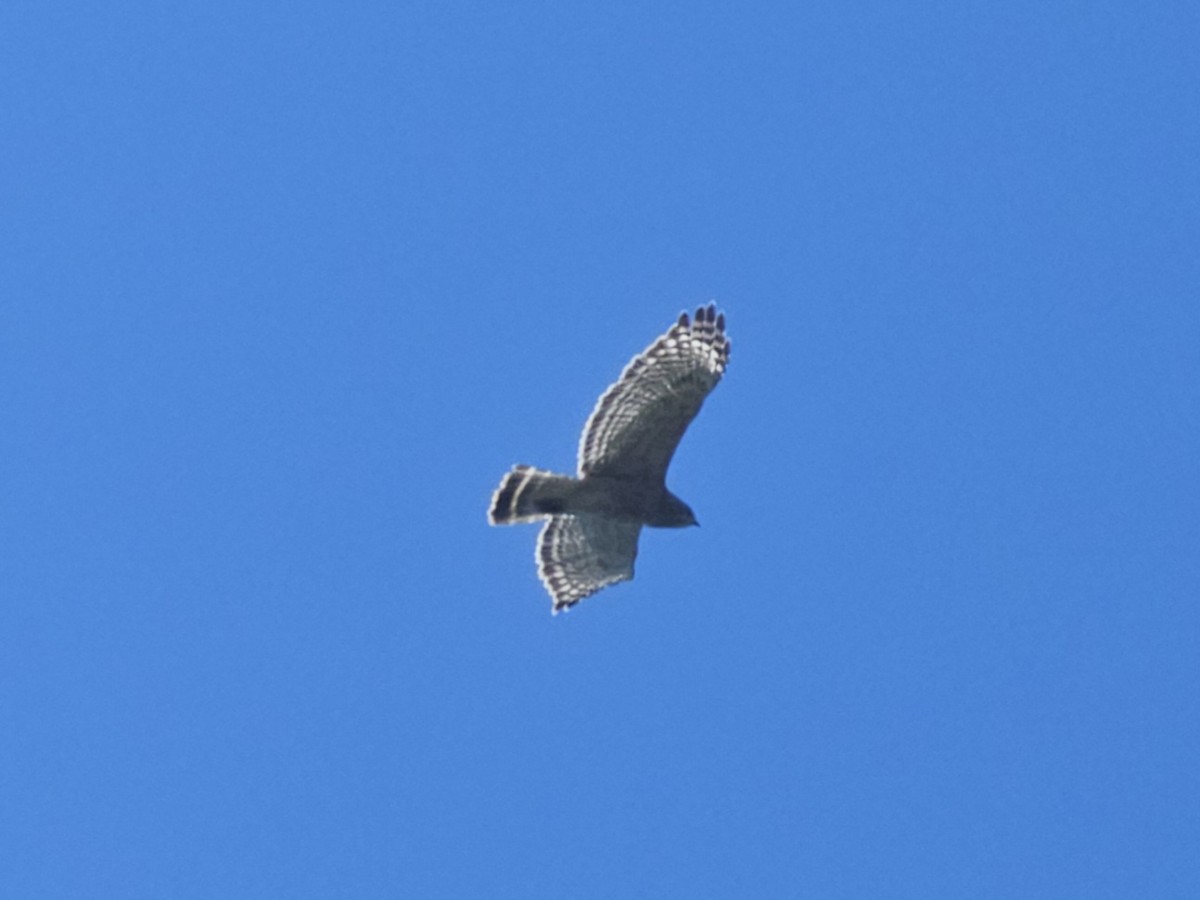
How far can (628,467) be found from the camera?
25.0 metres

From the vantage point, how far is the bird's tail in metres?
25.0

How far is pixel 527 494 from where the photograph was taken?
25.1 m

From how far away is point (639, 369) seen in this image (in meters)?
24.4

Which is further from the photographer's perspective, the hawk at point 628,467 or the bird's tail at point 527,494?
the bird's tail at point 527,494

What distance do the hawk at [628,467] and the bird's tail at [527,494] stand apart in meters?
0.01

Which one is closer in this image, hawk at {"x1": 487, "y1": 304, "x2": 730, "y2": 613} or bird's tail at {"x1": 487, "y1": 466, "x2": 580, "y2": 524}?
hawk at {"x1": 487, "y1": 304, "x2": 730, "y2": 613}

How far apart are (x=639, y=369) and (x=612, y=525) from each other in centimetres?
228

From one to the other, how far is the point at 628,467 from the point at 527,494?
1.09 metres

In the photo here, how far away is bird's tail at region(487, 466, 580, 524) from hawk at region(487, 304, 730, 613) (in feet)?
0.03

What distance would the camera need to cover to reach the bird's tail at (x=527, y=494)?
82.1ft

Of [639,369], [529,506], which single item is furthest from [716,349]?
[529,506]

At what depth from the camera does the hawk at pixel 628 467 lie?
24.3m

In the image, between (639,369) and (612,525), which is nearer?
(639,369)

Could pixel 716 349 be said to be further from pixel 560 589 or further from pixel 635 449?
pixel 560 589
